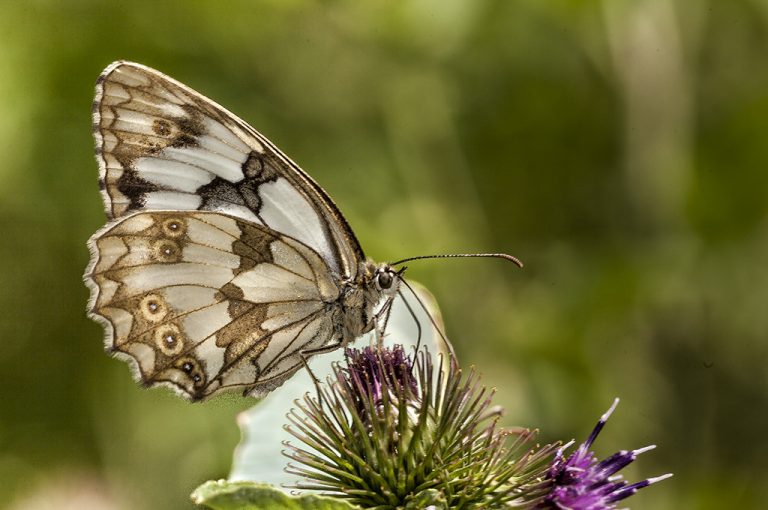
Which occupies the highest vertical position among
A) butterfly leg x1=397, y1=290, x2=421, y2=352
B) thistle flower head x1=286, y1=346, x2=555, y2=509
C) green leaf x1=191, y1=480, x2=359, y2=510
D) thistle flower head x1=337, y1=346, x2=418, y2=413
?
butterfly leg x1=397, y1=290, x2=421, y2=352

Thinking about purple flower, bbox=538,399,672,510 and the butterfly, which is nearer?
purple flower, bbox=538,399,672,510

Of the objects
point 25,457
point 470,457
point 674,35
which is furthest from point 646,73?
point 25,457

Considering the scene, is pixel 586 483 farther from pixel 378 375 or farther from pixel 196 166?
pixel 196 166

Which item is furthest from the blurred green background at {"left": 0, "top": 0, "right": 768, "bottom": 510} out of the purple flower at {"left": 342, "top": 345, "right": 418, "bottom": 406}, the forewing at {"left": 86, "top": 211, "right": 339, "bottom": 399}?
the purple flower at {"left": 342, "top": 345, "right": 418, "bottom": 406}

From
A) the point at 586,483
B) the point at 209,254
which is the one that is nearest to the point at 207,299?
the point at 209,254

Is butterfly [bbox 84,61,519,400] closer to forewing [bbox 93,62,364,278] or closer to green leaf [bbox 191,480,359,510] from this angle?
forewing [bbox 93,62,364,278]
